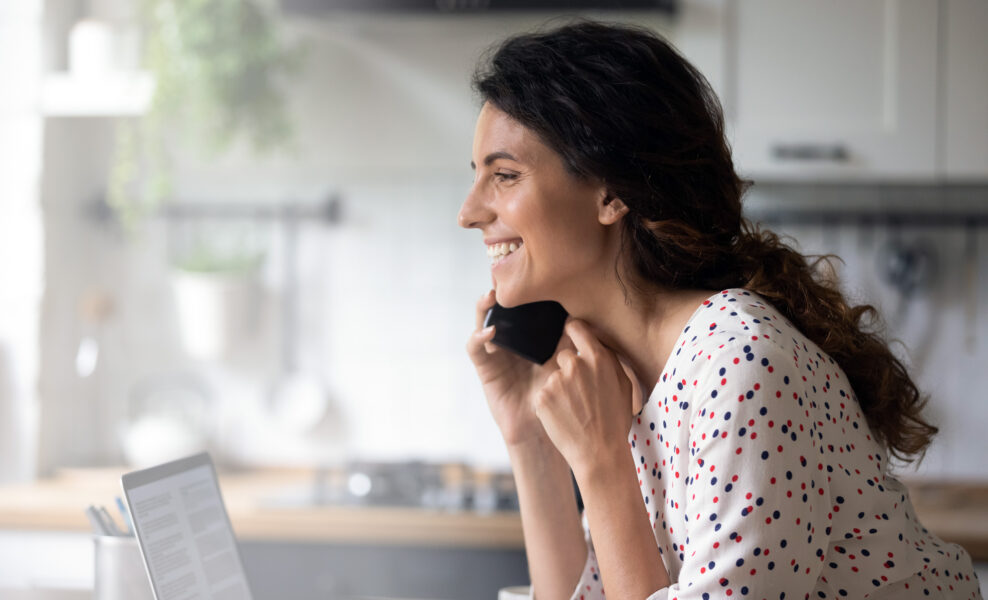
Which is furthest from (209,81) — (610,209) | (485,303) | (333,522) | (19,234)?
(610,209)

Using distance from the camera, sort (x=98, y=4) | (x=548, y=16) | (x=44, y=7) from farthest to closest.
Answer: (x=98, y=4), (x=44, y=7), (x=548, y=16)

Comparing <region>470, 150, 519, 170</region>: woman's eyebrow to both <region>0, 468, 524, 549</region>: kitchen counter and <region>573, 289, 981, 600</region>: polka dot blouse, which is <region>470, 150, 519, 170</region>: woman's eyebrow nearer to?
<region>573, 289, 981, 600</region>: polka dot blouse

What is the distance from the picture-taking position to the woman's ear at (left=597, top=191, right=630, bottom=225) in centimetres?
114

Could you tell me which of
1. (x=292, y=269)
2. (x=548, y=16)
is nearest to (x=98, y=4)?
(x=292, y=269)

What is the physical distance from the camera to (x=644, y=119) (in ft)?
3.56

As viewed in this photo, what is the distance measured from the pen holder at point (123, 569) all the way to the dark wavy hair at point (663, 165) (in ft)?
2.11

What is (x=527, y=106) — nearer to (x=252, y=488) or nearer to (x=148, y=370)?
(x=252, y=488)

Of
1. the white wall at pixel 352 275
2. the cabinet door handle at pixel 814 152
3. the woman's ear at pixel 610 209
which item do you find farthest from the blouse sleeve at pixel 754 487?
the white wall at pixel 352 275

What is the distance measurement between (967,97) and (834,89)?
287 mm

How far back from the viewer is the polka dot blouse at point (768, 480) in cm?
87

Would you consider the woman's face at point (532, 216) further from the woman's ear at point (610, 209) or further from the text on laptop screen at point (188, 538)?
the text on laptop screen at point (188, 538)

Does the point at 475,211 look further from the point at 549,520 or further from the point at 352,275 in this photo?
the point at 352,275

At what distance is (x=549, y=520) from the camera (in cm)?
133

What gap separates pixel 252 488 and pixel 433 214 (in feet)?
2.85
